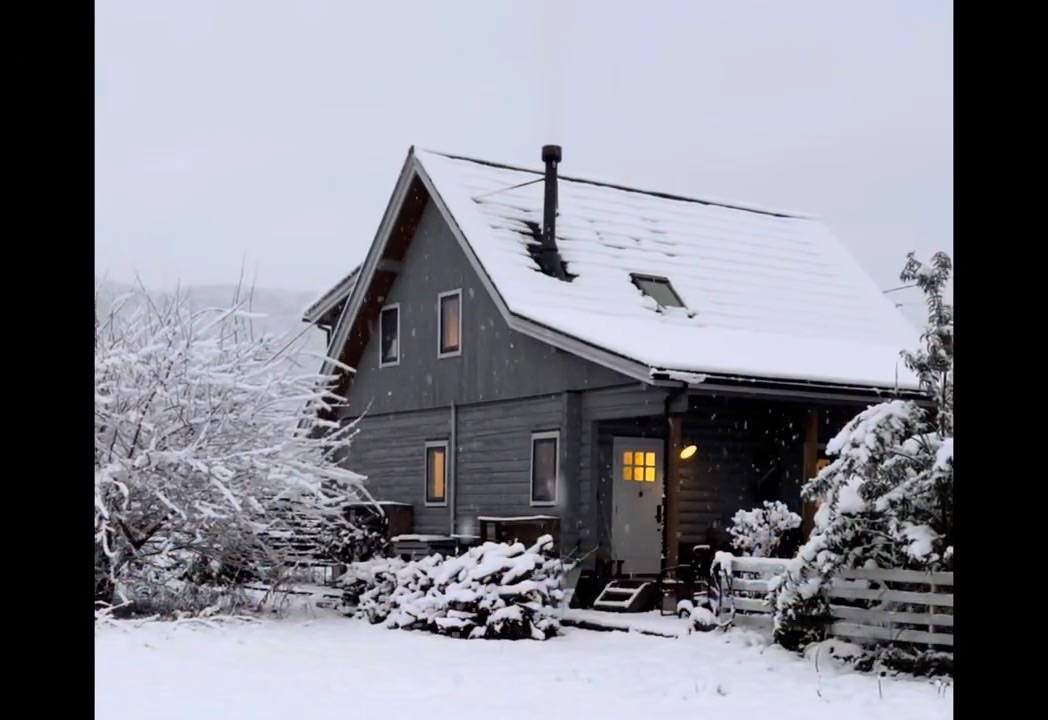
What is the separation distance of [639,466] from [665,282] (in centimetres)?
341

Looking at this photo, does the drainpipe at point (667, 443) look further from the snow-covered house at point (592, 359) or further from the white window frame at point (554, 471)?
the white window frame at point (554, 471)

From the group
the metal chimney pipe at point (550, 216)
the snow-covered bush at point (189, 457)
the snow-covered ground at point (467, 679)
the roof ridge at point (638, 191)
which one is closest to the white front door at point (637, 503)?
the metal chimney pipe at point (550, 216)

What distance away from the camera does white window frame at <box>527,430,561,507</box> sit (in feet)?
54.6

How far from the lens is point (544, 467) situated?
17156mm

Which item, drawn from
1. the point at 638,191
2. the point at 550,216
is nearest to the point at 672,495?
the point at 550,216

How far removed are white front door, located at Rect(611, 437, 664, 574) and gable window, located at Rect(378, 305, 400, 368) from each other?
486 cm

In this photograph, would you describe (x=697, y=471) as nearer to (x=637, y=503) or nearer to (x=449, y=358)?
(x=637, y=503)

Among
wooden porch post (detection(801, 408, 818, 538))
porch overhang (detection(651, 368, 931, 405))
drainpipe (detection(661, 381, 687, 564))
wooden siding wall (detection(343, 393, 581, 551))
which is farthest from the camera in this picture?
wooden siding wall (detection(343, 393, 581, 551))

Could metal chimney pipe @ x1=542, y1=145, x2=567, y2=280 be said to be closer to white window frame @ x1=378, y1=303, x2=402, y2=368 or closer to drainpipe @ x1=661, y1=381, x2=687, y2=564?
white window frame @ x1=378, y1=303, x2=402, y2=368

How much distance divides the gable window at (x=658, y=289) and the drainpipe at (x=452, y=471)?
10.5ft

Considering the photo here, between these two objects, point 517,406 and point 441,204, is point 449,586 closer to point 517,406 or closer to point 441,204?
point 517,406

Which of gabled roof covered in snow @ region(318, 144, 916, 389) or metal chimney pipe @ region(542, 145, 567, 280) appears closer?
gabled roof covered in snow @ region(318, 144, 916, 389)

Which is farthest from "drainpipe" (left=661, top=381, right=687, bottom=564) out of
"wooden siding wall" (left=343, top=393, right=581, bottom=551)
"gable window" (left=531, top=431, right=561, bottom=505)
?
"gable window" (left=531, top=431, right=561, bottom=505)

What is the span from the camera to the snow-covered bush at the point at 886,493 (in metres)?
10.1
